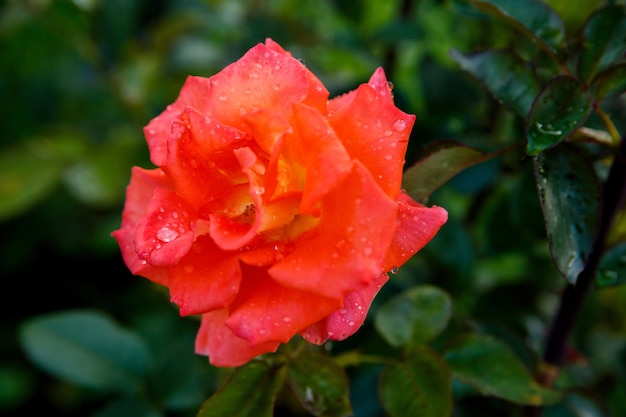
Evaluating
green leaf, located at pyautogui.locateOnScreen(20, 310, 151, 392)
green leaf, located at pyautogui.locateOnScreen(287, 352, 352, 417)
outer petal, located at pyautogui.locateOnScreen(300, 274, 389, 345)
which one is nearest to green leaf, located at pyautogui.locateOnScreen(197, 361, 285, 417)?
green leaf, located at pyautogui.locateOnScreen(287, 352, 352, 417)

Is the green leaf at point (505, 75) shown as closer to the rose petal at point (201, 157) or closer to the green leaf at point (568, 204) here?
the green leaf at point (568, 204)

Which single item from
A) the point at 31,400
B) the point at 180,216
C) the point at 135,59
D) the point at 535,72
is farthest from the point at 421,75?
the point at 31,400

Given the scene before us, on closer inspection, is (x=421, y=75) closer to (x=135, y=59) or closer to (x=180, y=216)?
(x=180, y=216)

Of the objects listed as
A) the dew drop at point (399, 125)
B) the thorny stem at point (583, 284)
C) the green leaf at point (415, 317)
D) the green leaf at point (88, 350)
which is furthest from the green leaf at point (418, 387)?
the green leaf at point (88, 350)

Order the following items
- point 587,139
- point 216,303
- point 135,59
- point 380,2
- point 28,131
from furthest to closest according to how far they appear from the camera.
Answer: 1. point 28,131
2. point 135,59
3. point 380,2
4. point 587,139
5. point 216,303

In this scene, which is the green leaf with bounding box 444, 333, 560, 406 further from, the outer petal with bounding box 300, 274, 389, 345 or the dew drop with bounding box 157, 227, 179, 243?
the dew drop with bounding box 157, 227, 179, 243

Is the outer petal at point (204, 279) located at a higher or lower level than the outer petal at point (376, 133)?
lower
